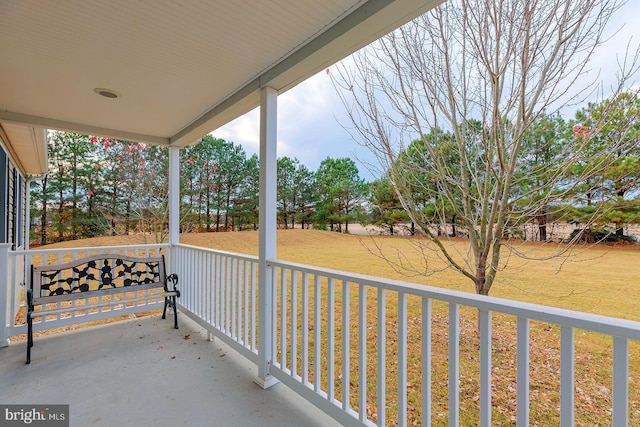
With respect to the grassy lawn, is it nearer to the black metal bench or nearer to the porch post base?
the porch post base

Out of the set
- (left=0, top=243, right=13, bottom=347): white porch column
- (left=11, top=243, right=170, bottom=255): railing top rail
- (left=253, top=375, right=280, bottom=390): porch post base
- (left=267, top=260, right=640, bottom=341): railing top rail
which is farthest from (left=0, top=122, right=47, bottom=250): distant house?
(left=267, top=260, right=640, bottom=341): railing top rail

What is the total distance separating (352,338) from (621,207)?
9.41 feet

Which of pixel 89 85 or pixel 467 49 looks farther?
pixel 467 49

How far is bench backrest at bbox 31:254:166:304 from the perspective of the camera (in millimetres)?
2971

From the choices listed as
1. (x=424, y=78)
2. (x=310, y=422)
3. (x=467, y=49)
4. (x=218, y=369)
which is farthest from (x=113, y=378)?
(x=467, y=49)

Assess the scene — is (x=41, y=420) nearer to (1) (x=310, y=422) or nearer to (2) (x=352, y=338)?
(1) (x=310, y=422)

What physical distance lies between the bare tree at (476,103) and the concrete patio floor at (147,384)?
2121 millimetres

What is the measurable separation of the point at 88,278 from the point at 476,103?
4.33 metres

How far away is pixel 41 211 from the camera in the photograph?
11188 millimetres

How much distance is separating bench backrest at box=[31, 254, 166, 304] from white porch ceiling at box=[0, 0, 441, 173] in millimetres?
1614

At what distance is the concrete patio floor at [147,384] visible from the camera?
1981mm

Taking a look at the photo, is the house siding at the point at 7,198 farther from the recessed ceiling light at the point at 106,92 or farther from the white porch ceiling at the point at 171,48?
the recessed ceiling light at the point at 106,92

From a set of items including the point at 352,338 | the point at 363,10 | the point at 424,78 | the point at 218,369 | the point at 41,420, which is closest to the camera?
the point at 363,10

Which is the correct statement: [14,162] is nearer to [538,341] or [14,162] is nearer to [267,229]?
[267,229]
